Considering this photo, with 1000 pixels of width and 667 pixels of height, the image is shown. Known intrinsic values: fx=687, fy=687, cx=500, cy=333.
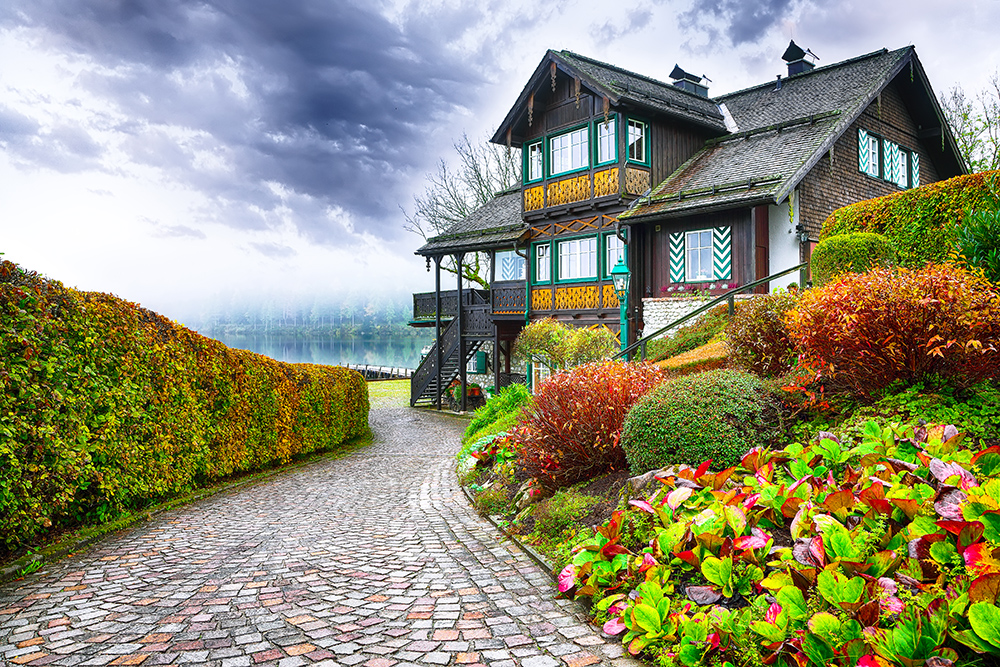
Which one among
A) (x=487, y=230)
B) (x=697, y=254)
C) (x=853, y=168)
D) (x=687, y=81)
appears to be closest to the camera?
(x=697, y=254)

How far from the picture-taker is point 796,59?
909 inches

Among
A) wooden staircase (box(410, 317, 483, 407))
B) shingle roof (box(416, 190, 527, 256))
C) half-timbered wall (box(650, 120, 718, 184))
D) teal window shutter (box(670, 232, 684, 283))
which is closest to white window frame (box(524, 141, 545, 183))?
shingle roof (box(416, 190, 527, 256))

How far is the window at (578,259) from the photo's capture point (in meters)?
20.6

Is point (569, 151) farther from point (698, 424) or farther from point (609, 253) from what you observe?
point (698, 424)

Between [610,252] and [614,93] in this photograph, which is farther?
[610,252]

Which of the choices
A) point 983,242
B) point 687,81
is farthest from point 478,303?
point 983,242

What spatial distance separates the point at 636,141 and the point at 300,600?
17492mm

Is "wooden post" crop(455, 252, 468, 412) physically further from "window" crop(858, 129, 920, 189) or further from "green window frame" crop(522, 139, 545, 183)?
"window" crop(858, 129, 920, 189)

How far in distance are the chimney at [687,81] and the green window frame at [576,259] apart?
7.66 meters

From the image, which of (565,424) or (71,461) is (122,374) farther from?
(565,424)

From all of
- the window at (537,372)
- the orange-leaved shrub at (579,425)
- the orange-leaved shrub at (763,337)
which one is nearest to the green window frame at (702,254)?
the window at (537,372)

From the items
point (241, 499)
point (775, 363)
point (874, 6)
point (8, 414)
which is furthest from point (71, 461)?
point (874, 6)

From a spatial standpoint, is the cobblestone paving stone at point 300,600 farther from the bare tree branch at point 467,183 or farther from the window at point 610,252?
the bare tree branch at point 467,183

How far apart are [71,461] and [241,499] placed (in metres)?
3.10
